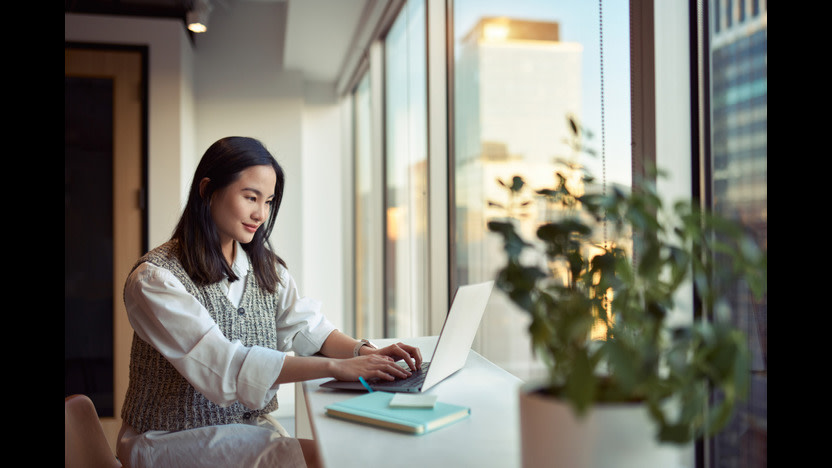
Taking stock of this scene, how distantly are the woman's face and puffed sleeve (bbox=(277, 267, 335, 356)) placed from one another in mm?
221

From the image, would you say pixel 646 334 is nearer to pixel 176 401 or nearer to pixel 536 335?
pixel 536 335

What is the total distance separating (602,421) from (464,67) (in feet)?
5.83

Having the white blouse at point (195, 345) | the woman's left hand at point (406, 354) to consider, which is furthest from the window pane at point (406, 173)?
the white blouse at point (195, 345)

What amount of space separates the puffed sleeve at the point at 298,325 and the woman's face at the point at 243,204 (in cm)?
22

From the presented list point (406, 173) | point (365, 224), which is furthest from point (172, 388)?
point (365, 224)

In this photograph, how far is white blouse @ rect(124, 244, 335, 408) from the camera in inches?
52.5

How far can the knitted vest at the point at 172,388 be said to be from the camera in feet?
4.87

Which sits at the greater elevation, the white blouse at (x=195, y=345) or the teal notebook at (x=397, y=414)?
the white blouse at (x=195, y=345)

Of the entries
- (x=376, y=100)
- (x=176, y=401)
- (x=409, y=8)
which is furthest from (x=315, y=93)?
(x=176, y=401)

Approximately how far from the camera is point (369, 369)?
1.36 metres

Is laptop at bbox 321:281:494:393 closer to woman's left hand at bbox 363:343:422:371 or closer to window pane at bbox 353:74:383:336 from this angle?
woman's left hand at bbox 363:343:422:371

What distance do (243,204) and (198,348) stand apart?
452 millimetres

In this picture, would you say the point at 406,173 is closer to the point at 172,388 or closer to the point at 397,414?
the point at 172,388

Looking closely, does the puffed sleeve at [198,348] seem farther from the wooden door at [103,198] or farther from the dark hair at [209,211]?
the wooden door at [103,198]
